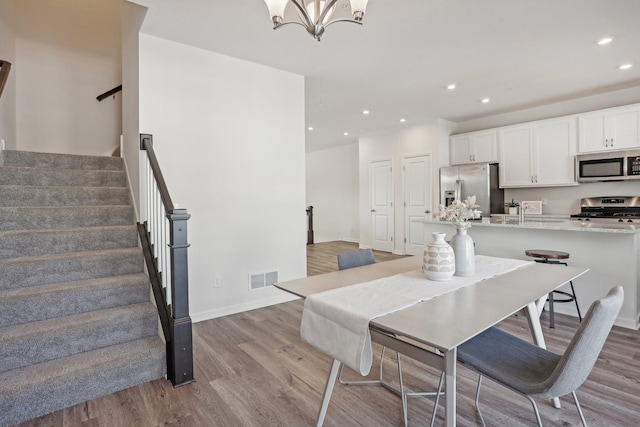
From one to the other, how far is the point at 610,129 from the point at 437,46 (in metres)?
3.17

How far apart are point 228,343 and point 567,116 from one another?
18.3ft

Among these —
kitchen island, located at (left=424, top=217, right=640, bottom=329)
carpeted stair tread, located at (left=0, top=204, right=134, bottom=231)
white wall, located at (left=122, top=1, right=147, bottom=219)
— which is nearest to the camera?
carpeted stair tread, located at (left=0, top=204, right=134, bottom=231)

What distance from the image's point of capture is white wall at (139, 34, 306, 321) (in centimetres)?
319

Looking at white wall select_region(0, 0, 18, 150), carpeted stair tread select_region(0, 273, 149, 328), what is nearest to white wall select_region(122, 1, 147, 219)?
carpeted stair tread select_region(0, 273, 149, 328)

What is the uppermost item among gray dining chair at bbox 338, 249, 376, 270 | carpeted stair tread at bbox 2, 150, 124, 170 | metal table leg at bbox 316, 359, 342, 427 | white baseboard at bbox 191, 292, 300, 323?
carpeted stair tread at bbox 2, 150, 124, 170

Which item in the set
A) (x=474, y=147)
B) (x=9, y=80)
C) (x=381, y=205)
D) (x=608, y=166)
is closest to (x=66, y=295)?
(x=9, y=80)

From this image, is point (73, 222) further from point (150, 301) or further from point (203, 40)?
point (203, 40)

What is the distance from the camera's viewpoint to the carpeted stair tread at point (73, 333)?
202cm

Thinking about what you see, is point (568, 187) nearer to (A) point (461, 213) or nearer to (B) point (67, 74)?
(A) point (461, 213)

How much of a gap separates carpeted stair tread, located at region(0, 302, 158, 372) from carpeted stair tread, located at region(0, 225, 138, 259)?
72cm

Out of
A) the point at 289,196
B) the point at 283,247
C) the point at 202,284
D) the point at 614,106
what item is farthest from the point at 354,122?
the point at 202,284

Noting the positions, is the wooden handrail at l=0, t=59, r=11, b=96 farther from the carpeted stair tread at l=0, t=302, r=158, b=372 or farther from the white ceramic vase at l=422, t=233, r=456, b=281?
the white ceramic vase at l=422, t=233, r=456, b=281

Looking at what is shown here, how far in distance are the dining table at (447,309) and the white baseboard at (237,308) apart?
189cm

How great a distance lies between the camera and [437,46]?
329cm
